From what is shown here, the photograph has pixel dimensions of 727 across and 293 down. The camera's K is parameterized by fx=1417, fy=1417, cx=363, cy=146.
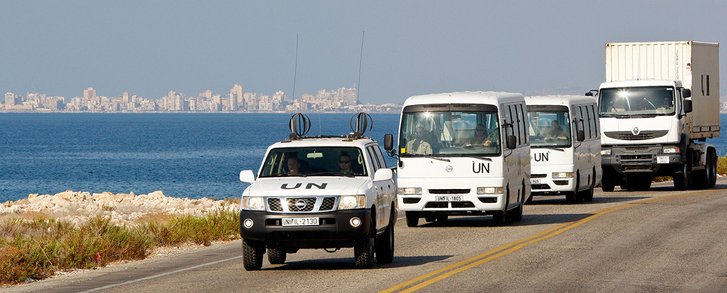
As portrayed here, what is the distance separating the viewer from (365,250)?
17.8 m

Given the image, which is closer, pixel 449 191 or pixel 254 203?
pixel 254 203

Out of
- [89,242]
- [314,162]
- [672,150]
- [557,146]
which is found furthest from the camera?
[672,150]

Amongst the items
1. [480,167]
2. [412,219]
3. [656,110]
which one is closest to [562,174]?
[656,110]

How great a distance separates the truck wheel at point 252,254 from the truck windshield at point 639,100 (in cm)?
2062

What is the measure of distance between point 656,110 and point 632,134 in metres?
1.05

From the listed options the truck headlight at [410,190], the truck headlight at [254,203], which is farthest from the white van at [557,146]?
the truck headlight at [254,203]

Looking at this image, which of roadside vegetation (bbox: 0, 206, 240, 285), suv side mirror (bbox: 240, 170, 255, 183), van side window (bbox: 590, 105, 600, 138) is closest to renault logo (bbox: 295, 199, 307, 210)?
suv side mirror (bbox: 240, 170, 255, 183)

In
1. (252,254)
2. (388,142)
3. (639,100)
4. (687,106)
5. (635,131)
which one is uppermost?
(639,100)

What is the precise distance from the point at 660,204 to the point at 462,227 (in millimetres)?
7629

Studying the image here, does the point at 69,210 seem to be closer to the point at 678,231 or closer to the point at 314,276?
the point at 678,231

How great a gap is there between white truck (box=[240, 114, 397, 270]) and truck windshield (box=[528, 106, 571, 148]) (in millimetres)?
14291

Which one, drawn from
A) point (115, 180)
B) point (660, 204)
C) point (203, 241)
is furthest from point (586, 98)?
point (115, 180)

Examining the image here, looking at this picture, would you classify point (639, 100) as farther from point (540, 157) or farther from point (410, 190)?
point (410, 190)

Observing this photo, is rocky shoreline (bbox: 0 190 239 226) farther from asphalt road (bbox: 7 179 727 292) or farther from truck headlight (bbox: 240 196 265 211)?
truck headlight (bbox: 240 196 265 211)
